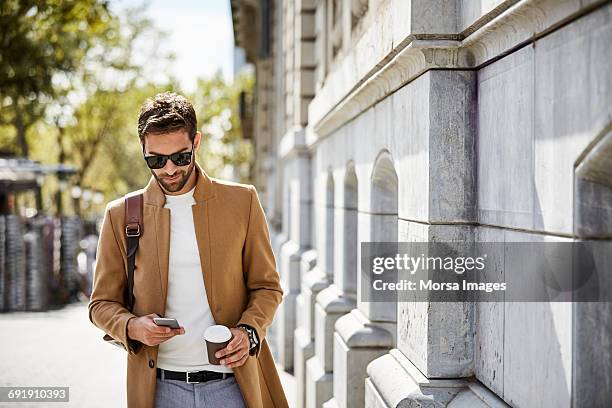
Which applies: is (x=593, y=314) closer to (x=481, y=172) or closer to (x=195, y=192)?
(x=481, y=172)

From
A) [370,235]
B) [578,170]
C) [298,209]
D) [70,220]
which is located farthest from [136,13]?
[578,170]

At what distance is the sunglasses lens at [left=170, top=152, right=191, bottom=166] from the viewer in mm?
3391

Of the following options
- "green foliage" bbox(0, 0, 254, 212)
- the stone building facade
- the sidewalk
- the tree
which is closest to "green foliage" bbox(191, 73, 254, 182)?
"green foliage" bbox(0, 0, 254, 212)

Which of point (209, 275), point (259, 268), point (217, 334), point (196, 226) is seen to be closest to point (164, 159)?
point (196, 226)

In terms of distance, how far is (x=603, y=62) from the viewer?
7.28ft

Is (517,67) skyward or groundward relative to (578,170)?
skyward

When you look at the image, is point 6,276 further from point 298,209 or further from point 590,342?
point 590,342

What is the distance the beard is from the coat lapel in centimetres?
6

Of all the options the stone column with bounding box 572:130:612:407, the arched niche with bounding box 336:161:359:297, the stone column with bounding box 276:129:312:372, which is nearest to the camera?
the stone column with bounding box 572:130:612:407

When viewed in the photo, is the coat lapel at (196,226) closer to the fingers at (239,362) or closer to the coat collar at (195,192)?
the coat collar at (195,192)

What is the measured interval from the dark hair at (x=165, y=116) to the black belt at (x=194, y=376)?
0.97 m

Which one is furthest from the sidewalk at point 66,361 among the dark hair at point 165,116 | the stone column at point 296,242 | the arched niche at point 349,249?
the dark hair at point 165,116

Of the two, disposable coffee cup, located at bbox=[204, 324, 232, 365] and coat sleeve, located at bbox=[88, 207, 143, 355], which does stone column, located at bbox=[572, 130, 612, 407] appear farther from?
coat sleeve, located at bbox=[88, 207, 143, 355]

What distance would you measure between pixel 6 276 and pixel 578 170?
15359 mm
